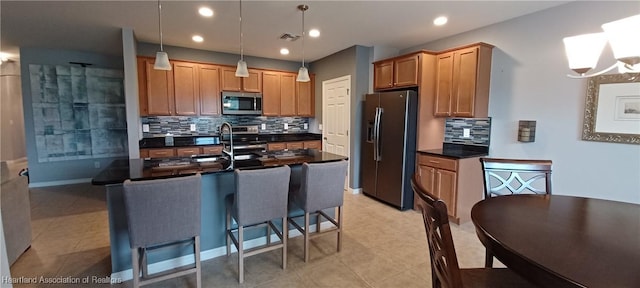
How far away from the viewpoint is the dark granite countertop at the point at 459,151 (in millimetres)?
3328

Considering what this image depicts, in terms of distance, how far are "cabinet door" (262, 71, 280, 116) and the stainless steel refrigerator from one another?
1899mm

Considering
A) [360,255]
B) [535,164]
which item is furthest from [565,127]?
[360,255]

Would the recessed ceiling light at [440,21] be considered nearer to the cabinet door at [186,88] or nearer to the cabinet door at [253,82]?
the cabinet door at [253,82]

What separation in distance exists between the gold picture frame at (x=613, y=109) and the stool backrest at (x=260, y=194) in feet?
9.75

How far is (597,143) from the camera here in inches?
104

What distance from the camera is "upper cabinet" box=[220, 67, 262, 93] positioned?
4816 mm

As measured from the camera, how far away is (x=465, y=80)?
3.40 m

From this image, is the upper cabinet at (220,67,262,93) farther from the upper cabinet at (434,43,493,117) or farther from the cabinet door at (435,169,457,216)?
the cabinet door at (435,169,457,216)

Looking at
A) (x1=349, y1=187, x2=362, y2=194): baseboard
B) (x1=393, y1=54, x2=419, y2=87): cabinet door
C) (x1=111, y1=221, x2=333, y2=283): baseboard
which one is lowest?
(x1=111, y1=221, x2=333, y2=283): baseboard

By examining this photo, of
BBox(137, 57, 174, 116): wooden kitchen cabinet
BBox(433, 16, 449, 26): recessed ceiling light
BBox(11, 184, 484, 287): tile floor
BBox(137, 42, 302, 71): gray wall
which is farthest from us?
BBox(137, 42, 302, 71): gray wall

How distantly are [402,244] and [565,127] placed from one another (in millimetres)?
2098

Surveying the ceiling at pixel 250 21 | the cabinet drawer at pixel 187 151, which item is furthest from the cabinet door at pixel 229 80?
the cabinet drawer at pixel 187 151

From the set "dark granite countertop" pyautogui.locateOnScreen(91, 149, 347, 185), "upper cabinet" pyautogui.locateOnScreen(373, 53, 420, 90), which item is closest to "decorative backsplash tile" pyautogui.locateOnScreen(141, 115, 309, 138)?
"upper cabinet" pyautogui.locateOnScreen(373, 53, 420, 90)

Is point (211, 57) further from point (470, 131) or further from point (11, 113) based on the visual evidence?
point (11, 113)
